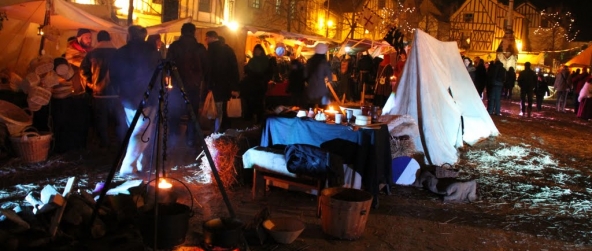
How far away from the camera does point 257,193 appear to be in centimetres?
590

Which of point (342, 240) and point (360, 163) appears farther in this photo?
point (360, 163)

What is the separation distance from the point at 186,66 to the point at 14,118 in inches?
107

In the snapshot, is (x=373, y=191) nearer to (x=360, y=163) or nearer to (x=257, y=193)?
(x=360, y=163)

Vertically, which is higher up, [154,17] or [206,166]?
[154,17]

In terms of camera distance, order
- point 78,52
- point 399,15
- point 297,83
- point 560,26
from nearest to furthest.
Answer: point 78,52, point 297,83, point 399,15, point 560,26

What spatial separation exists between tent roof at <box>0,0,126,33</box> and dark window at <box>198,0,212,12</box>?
34.4ft

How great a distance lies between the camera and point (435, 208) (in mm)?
5879

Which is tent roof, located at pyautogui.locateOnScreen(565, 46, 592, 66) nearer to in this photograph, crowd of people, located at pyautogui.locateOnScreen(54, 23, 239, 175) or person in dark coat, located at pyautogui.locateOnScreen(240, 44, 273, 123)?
person in dark coat, located at pyautogui.locateOnScreen(240, 44, 273, 123)

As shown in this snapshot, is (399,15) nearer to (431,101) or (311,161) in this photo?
(431,101)

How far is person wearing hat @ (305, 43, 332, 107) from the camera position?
30.4ft

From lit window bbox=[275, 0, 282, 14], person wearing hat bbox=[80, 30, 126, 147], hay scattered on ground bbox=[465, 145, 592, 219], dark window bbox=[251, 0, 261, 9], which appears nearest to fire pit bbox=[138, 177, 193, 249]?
person wearing hat bbox=[80, 30, 126, 147]

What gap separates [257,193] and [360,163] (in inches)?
52.1

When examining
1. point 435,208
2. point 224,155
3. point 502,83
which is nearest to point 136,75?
point 224,155

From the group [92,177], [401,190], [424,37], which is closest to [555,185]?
[401,190]
